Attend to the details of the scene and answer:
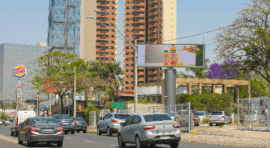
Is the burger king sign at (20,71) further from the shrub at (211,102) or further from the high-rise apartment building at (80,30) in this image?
the shrub at (211,102)

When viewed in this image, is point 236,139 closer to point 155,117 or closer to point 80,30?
point 155,117

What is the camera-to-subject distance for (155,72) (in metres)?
148

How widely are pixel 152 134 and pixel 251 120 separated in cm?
1820

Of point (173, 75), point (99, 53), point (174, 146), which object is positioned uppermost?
point (99, 53)

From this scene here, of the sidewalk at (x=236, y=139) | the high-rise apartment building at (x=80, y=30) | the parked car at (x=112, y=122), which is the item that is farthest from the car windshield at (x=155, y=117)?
the high-rise apartment building at (x=80, y=30)

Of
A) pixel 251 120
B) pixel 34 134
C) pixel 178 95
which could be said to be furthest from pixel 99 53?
pixel 34 134

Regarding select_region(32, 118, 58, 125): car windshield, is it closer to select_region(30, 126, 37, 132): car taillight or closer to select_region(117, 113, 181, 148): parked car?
select_region(30, 126, 37, 132): car taillight

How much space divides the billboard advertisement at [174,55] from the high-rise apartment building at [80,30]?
302 feet

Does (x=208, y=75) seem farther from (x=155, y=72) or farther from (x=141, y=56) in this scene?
(x=155, y=72)

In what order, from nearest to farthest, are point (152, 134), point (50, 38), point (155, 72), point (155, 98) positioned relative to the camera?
point (152, 134) < point (155, 98) < point (155, 72) < point (50, 38)

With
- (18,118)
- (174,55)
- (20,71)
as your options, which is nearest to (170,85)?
(174,55)

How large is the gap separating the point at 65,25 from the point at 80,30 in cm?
546

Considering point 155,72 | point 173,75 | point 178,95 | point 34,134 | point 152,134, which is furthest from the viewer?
point 155,72

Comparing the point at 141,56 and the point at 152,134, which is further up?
the point at 141,56
